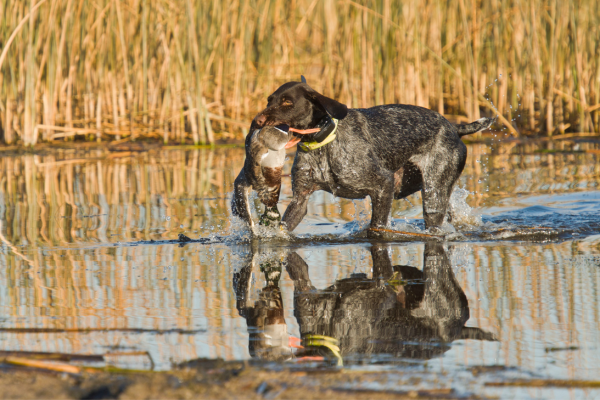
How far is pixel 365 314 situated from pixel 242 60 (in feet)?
30.5

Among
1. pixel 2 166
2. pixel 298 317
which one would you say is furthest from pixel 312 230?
pixel 2 166

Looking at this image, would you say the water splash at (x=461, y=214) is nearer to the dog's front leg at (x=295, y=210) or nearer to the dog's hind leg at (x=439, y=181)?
the dog's hind leg at (x=439, y=181)

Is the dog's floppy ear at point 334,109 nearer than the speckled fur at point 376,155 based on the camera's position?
Yes

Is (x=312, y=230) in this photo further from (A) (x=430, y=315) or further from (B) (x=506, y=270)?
(A) (x=430, y=315)

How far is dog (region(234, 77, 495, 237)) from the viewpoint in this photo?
5383mm

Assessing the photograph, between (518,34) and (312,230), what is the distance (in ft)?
25.7

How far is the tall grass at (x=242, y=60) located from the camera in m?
11.4

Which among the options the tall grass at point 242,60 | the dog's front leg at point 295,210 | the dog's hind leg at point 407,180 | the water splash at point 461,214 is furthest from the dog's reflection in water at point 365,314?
the tall grass at point 242,60

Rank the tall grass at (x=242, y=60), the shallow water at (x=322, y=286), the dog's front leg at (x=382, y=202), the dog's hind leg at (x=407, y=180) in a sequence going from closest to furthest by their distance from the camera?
the shallow water at (x=322, y=286) < the dog's front leg at (x=382, y=202) < the dog's hind leg at (x=407, y=180) < the tall grass at (x=242, y=60)

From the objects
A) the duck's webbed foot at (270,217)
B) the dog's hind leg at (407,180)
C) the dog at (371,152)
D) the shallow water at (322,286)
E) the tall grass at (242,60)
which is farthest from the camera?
the tall grass at (242,60)

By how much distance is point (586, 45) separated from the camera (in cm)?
1186

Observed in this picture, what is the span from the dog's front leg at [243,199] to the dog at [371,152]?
0.03m

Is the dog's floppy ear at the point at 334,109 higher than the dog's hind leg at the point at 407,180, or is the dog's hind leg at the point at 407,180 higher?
the dog's floppy ear at the point at 334,109

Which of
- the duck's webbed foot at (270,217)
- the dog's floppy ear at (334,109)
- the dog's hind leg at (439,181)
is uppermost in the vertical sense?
the dog's floppy ear at (334,109)
